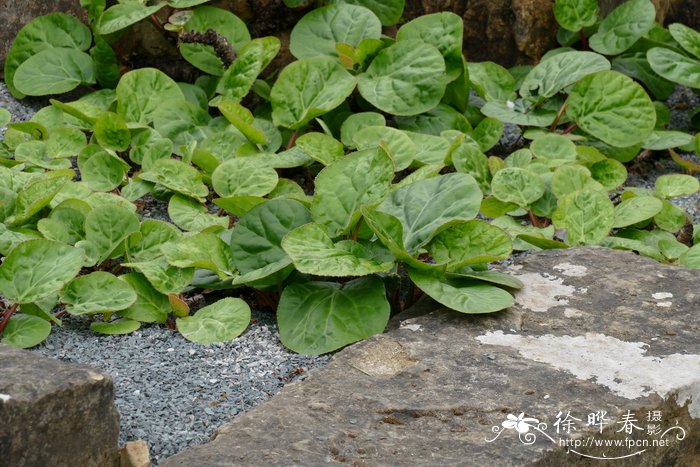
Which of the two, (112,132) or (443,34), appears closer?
(112,132)

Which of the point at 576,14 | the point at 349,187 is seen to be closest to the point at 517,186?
the point at 349,187

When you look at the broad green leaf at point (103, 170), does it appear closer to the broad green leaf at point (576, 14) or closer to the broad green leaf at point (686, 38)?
the broad green leaf at point (576, 14)

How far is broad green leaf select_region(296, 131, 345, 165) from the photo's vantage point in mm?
2975

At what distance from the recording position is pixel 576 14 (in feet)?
12.4

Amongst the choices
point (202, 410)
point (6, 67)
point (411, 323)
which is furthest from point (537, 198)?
point (6, 67)

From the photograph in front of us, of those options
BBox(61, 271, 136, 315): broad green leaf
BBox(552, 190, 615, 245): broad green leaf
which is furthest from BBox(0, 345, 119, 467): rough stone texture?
BBox(552, 190, 615, 245): broad green leaf

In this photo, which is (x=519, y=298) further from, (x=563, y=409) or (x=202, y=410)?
(x=202, y=410)

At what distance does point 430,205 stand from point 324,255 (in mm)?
314

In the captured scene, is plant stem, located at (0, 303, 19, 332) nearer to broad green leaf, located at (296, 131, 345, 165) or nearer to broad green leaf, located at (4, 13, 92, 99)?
broad green leaf, located at (296, 131, 345, 165)

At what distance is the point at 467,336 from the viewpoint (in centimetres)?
218

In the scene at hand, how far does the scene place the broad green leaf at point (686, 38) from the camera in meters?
3.77

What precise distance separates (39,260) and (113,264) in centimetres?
36

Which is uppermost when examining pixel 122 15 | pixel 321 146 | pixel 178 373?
pixel 122 15

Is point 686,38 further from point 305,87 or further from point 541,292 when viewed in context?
point 541,292
